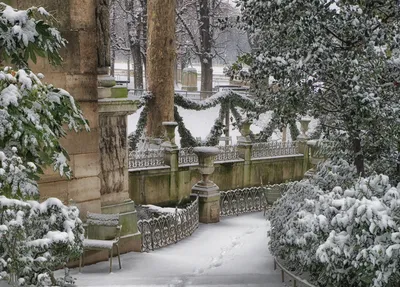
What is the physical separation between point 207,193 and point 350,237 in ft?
19.7

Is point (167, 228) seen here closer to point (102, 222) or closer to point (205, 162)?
point (102, 222)

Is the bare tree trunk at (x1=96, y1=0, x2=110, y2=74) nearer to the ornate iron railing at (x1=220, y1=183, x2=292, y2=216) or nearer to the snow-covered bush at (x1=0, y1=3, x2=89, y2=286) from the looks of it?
the snow-covered bush at (x1=0, y1=3, x2=89, y2=286)

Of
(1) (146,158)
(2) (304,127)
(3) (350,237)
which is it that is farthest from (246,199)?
(3) (350,237)

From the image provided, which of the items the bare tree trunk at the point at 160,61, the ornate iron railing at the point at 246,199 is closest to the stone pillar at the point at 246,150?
the ornate iron railing at the point at 246,199

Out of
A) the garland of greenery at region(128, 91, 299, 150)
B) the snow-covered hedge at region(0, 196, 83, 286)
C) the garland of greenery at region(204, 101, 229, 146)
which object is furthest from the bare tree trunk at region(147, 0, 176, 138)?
the snow-covered hedge at region(0, 196, 83, 286)

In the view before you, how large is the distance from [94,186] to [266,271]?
106 inches

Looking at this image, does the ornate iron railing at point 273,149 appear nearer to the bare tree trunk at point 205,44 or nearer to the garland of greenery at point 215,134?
the garland of greenery at point 215,134

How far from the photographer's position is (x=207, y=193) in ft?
36.6

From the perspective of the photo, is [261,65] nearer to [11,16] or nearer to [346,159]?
[346,159]

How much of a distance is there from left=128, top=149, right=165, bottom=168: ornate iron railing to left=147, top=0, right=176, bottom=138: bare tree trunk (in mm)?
1703

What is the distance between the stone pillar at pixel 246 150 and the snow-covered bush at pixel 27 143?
33.2 feet

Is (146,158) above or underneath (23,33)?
underneath

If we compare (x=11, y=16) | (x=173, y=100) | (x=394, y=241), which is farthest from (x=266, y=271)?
(x=173, y=100)

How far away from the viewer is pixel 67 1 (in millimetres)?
6879
